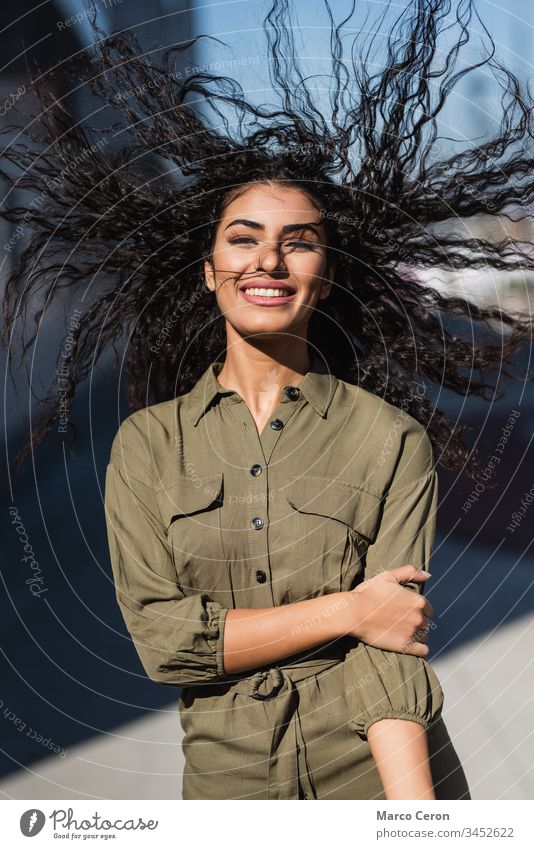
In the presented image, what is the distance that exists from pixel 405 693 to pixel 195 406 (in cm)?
53

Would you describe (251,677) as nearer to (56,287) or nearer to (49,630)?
(56,287)

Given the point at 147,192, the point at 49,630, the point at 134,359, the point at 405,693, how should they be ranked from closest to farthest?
1. the point at 405,693
2. the point at 147,192
3. the point at 134,359
4. the point at 49,630

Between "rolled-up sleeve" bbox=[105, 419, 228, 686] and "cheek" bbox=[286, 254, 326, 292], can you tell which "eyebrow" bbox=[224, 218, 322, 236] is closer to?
"cheek" bbox=[286, 254, 326, 292]

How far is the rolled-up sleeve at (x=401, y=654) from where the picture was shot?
145 cm

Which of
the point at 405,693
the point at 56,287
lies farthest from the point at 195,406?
the point at 405,693

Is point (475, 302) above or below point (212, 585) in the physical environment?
above

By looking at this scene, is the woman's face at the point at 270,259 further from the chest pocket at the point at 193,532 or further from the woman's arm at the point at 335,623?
the woman's arm at the point at 335,623

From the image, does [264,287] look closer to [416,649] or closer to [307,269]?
[307,269]

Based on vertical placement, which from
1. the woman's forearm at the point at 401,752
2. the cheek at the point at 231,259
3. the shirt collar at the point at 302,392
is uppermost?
the cheek at the point at 231,259

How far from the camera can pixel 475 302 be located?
6.15 ft

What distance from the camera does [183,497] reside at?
1.53m

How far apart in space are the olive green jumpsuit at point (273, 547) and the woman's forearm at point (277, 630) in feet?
0.08

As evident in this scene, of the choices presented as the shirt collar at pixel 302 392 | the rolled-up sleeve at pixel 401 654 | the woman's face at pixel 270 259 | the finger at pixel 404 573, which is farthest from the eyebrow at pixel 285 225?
the finger at pixel 404 573

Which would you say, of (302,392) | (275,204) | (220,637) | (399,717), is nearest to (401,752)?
(399,717)
